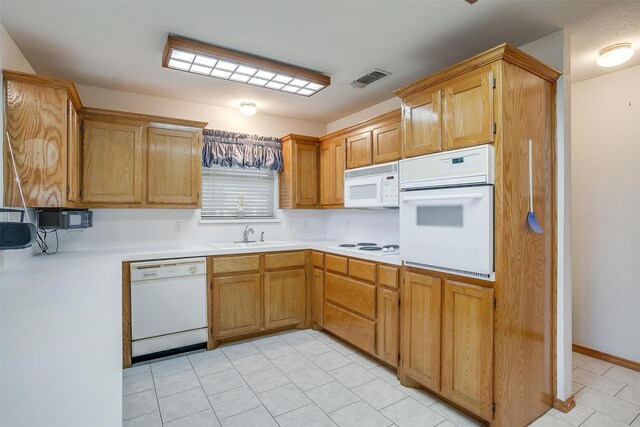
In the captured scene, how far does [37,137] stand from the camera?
2270 mm

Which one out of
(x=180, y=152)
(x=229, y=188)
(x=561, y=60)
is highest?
(x=561, y=60)

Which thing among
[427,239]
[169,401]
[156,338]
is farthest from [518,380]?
[156,338]

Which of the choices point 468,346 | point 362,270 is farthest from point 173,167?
point 468,346

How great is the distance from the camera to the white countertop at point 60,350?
0.55 meters

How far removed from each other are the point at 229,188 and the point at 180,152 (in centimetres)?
78

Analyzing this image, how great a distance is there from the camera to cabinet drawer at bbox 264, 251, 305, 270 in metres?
3.48

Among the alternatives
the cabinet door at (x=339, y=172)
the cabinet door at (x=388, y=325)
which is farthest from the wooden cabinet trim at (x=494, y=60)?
the cabinet door at (x=388, y=325)

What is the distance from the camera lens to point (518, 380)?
2006 millimetres

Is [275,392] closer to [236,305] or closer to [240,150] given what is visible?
[236,305]

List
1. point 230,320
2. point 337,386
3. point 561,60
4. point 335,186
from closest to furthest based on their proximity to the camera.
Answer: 1. point 561,60
2. point 337,386
3. point 230,320
4. point 335,186

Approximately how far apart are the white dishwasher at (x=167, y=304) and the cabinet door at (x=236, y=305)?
0.12 metres

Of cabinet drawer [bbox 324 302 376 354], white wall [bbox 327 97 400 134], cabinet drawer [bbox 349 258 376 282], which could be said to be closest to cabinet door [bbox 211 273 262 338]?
cabinet drawer [bbox 324 302 376 354]

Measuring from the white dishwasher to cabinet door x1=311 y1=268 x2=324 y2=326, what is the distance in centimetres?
116

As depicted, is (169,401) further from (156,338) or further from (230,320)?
(230,320)
